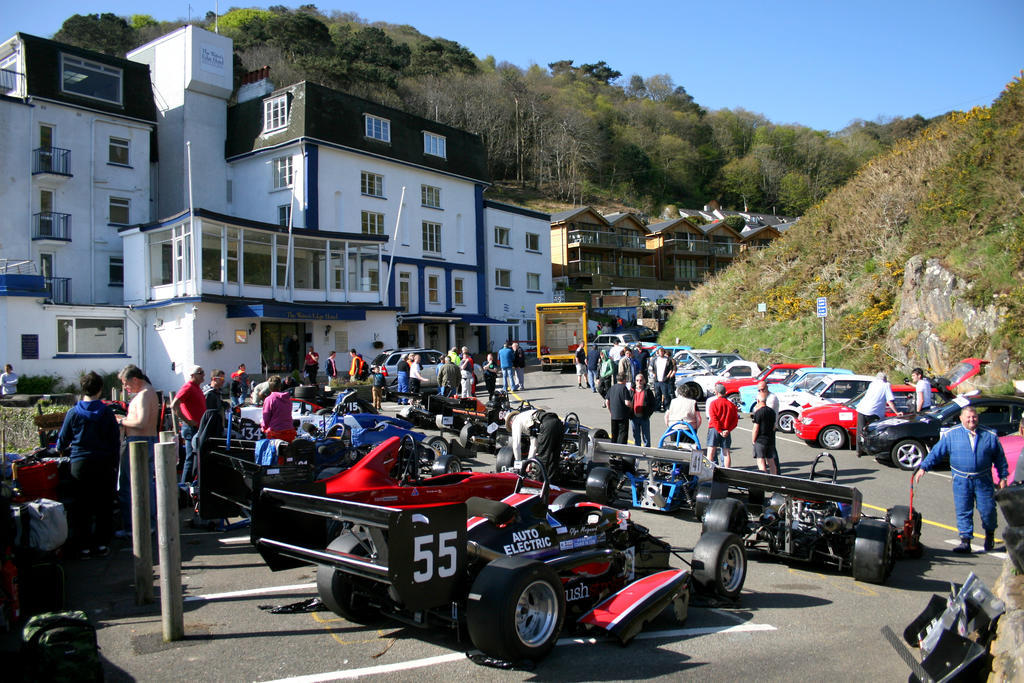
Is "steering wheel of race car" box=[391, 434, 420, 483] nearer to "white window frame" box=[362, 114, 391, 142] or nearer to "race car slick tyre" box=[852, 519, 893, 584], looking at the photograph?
"race car slick tyre" box=[852, 519, 893, 584]

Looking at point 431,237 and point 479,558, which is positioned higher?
point 431,237

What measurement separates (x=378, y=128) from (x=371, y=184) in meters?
2.88

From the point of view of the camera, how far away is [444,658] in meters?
5.14

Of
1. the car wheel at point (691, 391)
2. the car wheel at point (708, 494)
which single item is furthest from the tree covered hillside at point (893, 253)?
the car wheel at point (708, 494)

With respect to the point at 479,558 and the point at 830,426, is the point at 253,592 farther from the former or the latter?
the point at 830,426

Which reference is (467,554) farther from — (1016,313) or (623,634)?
(1016,313)

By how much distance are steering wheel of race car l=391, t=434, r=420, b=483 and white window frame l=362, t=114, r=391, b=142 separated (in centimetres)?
2738

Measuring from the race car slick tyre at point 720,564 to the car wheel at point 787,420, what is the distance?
12.1 m

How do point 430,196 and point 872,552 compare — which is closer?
point 872,552

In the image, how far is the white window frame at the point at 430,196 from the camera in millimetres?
37906

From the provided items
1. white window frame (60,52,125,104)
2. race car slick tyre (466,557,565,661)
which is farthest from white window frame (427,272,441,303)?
race car slick tyre (466,557,565,661)

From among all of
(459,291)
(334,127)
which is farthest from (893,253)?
(334,127)

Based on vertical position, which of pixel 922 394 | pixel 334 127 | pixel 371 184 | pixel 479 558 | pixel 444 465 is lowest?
pixel 444 465

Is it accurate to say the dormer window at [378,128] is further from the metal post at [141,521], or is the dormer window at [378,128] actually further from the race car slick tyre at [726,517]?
the metal post at [141,521]
